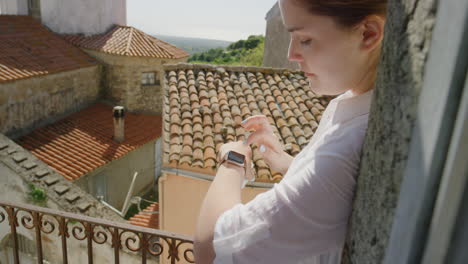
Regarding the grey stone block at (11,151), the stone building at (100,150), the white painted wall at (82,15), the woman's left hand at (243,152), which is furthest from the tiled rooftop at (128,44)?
the woman's left hand at (243,152)

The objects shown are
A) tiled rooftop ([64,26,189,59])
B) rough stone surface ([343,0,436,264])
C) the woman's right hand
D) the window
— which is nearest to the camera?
rough stone surface ([343,0,436,264])

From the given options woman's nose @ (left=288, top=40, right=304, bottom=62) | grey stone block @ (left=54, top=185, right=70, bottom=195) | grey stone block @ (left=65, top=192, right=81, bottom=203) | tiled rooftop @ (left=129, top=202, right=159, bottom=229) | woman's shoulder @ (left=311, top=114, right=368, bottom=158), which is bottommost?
tiled rooftop @ (left=129, top=202, right=159, bottom=229)

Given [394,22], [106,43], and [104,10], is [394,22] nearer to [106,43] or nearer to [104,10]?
[106,43]

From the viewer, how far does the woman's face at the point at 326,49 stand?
0.80m

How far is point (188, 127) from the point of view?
5.44 meters

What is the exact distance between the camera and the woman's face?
803mm

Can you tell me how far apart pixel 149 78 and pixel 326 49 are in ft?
52.8

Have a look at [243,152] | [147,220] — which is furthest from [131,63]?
[243,152]

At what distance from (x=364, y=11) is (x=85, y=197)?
8311 mm

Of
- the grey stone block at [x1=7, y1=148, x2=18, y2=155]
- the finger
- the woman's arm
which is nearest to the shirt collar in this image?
the woman's arm

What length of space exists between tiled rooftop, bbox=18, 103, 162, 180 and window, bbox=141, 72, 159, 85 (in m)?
2.04

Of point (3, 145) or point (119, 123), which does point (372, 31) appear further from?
point (119, 123)

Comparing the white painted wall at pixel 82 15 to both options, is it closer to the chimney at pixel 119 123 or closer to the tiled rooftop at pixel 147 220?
the chimney at pixel 119 123

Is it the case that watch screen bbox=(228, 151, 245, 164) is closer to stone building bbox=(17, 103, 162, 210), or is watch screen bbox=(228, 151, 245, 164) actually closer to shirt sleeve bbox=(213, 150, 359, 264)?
shirt sleeve bbox=(213, 150, 359, 264)
